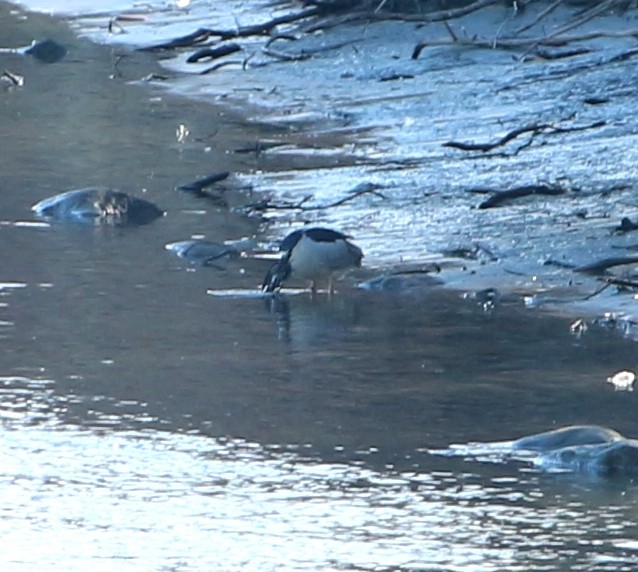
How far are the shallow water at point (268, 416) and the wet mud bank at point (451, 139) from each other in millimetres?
415

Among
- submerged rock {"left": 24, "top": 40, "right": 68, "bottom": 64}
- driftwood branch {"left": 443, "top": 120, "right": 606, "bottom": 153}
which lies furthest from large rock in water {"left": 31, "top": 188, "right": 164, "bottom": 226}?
submerged rock {"left": 24, "top": 40, "right": 68, "bottom": 64}

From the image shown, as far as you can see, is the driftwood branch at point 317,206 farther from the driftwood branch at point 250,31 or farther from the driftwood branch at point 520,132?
the driftwood branch at point 250,31

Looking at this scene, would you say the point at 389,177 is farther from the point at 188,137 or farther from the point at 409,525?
the point at 409,525

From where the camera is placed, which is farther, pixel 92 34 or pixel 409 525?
pixel 92 34

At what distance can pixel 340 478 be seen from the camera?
16.5 ft

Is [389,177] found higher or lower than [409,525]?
higher

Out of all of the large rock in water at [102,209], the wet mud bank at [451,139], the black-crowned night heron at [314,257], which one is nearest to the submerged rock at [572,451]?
the wet mud bank at [451,139]

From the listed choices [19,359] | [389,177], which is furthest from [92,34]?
[19,359]

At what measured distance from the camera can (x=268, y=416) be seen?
18.4 ft

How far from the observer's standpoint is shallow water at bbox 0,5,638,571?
449cm

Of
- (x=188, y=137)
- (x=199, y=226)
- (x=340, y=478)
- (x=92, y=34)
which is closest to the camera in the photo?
(x=340, y=478)

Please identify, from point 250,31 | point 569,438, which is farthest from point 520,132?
point 569,438

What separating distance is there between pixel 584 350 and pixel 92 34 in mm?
13548

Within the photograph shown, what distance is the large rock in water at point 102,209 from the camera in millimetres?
9211
